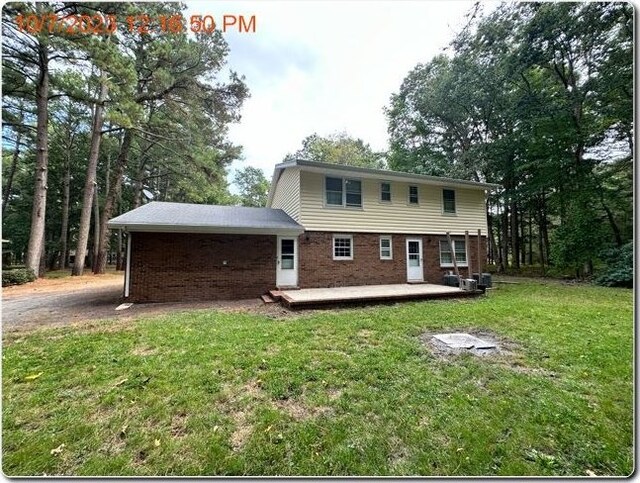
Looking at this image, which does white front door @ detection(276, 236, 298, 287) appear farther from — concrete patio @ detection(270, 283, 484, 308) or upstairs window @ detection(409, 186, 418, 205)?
upstairs window @ detection(409, 186, 418, 205)

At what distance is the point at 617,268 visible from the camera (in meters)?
11.1

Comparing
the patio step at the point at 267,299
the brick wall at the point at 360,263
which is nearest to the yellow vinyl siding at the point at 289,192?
the brick wall at the point at 360,263

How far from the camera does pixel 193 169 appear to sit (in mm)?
16000

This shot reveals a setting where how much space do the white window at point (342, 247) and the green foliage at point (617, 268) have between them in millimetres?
10221

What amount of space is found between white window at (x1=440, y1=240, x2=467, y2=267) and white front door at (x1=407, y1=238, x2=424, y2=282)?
3.65 ft

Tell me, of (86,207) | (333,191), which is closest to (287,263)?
(333,191)

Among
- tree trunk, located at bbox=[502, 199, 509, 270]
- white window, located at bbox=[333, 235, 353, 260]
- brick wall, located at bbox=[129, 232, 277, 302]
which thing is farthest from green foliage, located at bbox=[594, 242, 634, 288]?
brick wall, located at bbox=[129, 232, 277, 302]

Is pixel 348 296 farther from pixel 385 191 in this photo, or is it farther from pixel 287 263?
pixel 385 191

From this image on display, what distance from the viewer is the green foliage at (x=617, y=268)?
417 inches

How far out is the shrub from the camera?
11.2m

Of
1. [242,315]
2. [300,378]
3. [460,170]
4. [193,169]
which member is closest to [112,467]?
[300,378]

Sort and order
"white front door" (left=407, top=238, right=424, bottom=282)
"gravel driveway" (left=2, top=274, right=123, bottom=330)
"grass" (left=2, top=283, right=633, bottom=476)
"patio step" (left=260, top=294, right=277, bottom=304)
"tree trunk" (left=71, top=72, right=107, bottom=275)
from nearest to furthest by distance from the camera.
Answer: "grass" (left=2, top=283, right=633, bottom=476) < "gravel driveway" (left=2, top=274, right=123, bottom=330) < "patio step" (left=260, top=294, right=277, bottom=304) < "white front door" (left=407, top=238, right=424, bottom=282) < "tree trunk" (left=71, top=72, right=107, bottom=275)

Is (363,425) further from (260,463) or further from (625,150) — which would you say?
(625,150)

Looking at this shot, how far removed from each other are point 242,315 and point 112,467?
14.1 feet
